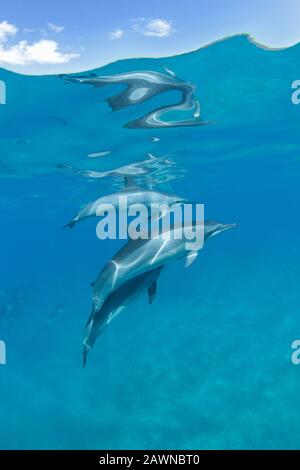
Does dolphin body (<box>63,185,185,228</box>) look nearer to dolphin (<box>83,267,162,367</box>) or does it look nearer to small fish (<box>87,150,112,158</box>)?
small fish (<box>87,150,112,158</box>)

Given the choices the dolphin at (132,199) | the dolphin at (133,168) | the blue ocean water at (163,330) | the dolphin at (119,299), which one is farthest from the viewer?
the dolphin at (133,168)

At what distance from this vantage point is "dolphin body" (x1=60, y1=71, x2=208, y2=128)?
36.1 ft

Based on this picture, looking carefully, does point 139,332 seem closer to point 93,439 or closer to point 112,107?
Answer: point 93,439

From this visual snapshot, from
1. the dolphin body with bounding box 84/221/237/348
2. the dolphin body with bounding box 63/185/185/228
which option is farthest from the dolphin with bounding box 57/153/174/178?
the dolphin body with bounding box 84/221/237/348

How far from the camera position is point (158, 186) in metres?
30.3

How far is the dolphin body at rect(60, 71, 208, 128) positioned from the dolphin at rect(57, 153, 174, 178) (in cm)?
672

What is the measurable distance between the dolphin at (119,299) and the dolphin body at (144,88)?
6458 mm

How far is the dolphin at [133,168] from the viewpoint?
2192 cm

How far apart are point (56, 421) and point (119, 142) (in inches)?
468

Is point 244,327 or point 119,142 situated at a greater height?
point 119,142

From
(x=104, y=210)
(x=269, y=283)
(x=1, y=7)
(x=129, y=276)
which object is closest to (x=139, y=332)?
(x=104, y=210)

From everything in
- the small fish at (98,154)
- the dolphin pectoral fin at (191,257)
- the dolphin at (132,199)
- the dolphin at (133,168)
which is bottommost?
the dolphin pectoral fin at (191,257)

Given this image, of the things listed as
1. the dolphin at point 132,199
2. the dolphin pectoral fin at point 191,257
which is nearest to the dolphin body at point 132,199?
the dolphin at point 132,199

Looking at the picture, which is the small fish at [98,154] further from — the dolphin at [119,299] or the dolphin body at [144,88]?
the dolphin at [119,299]
